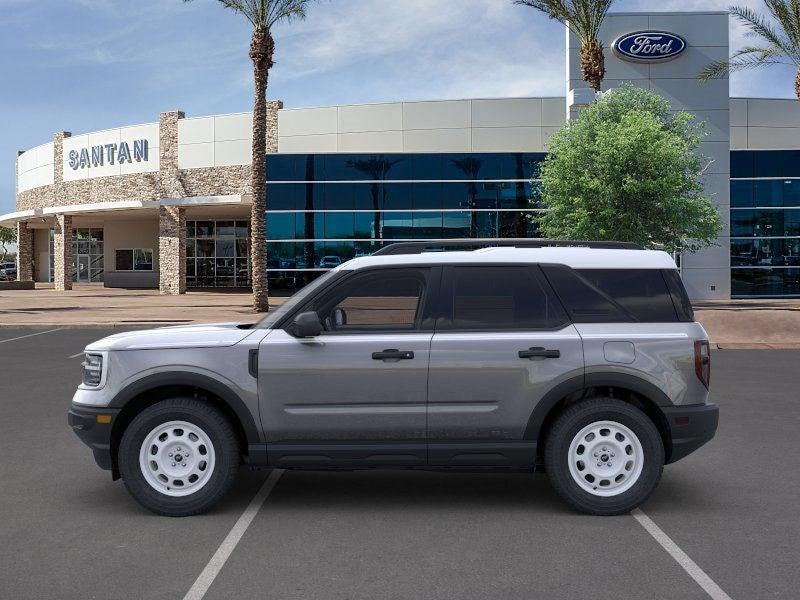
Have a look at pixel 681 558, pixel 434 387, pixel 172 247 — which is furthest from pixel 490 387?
pixel 172 247

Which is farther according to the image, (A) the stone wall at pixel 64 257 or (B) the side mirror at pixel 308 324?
(A) the stone wall at pixel 64 257

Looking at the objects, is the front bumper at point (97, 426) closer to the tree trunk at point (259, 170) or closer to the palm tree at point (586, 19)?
the tree trunk at point (259, 170)

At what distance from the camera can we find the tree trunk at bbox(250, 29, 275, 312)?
2755cm

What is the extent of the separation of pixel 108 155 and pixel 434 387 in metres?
47.2

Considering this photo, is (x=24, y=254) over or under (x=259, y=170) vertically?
under

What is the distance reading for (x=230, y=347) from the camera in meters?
5.64

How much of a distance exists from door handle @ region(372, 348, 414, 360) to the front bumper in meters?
1.76

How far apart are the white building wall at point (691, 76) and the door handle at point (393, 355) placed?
104 ft

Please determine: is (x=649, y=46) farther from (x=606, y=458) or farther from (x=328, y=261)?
(x=606, y=458)

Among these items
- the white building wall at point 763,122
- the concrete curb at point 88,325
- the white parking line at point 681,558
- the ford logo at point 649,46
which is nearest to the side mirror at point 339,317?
the white parking line at point 681,558

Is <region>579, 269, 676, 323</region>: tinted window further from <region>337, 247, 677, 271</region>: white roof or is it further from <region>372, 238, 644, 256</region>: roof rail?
<region>372, 238, 644, 256</region>: roof rail

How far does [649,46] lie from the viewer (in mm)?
34812

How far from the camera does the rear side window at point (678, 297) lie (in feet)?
18.9

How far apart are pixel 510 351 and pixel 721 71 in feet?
102
